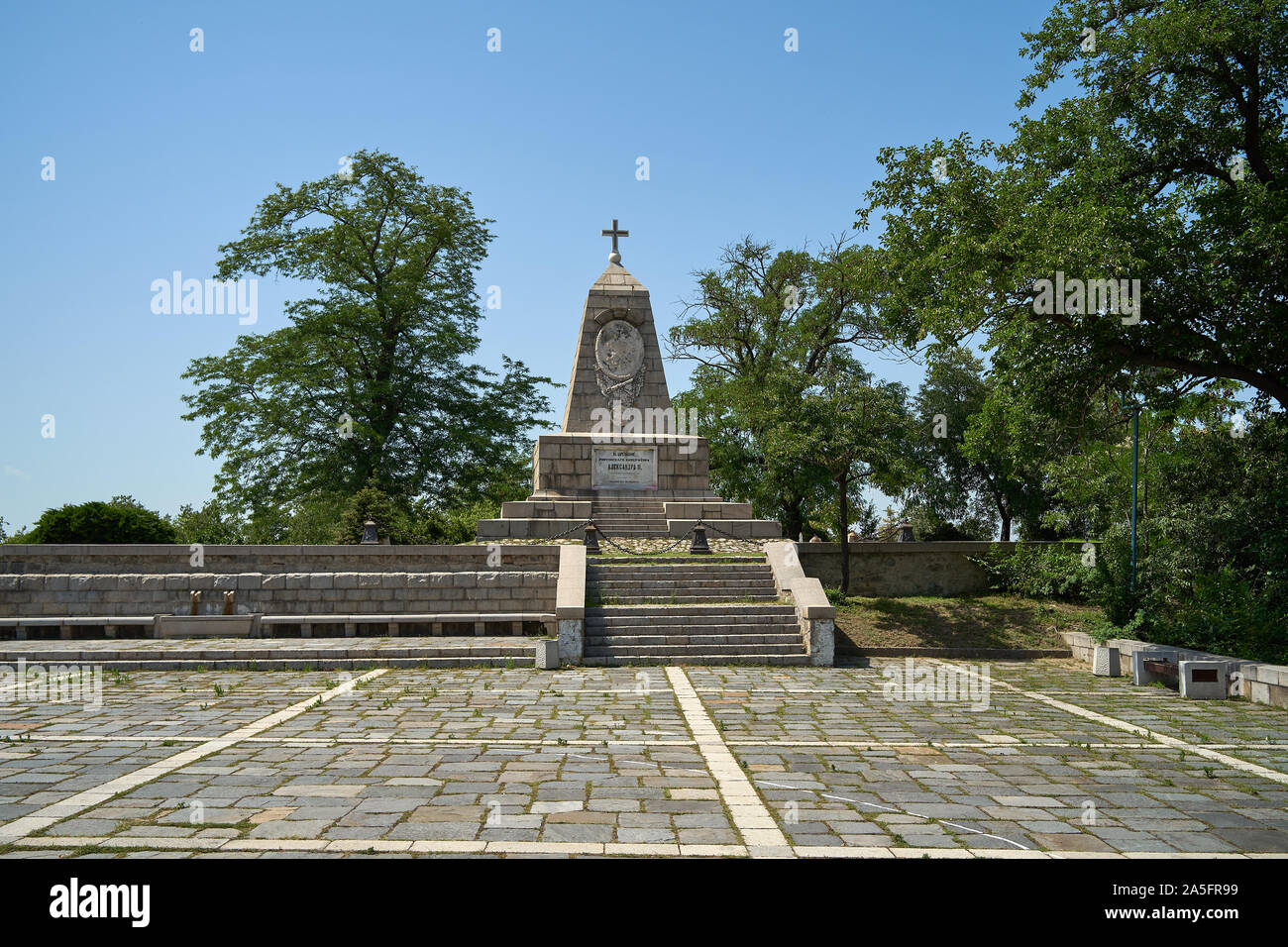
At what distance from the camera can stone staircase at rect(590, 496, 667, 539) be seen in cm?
1986

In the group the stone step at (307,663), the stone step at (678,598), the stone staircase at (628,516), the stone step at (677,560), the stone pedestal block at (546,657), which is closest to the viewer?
the stone step at (307,663)

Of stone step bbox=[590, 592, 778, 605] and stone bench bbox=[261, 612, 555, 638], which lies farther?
stone step bbox=[590, 592, 778, 605]

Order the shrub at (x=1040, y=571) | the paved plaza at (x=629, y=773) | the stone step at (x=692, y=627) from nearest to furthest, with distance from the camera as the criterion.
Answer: the paved plaza at (x=629, y=773)
the stone step at (x=692, y=627)
the shrub at (x=1040, y=571)

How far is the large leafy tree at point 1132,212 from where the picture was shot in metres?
12.9

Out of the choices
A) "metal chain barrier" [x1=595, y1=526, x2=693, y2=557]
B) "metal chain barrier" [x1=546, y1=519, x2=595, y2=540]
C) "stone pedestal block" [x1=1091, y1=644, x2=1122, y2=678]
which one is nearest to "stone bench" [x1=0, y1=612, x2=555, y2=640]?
"metal chain barrier" [x1=595, y1=526, x2=693, y2=557]

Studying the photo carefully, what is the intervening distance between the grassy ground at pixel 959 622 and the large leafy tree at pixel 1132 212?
14.4ft

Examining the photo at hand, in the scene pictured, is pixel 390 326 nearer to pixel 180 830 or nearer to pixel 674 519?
pixel 674 519

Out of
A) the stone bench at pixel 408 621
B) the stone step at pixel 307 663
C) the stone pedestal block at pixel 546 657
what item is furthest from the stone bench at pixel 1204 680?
the stone bench at pixel 408 621

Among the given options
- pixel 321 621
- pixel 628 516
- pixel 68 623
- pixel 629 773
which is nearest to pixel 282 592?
pixel 321 621

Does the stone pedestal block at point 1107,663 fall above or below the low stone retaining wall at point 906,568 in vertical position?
below

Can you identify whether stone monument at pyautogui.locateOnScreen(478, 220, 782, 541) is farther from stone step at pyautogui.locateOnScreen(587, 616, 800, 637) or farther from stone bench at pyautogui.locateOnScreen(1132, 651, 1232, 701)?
stone bench at pyautogui.locateOnScreen(1132, 651, 1232, 701)

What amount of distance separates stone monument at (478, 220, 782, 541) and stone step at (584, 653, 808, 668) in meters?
6.25

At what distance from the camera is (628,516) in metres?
20.6

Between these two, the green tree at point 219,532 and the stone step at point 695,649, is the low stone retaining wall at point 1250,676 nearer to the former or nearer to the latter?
→ the stone step at point 695,649
